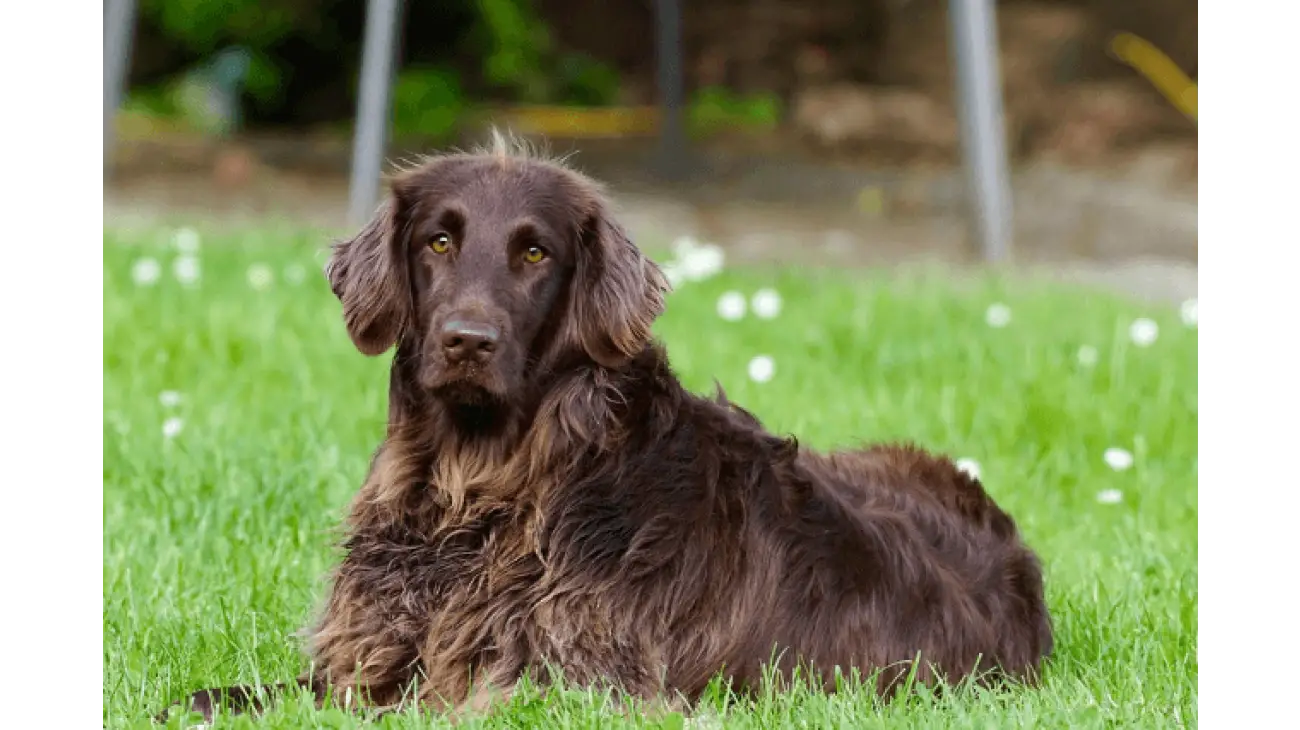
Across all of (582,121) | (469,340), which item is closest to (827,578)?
(469,340)

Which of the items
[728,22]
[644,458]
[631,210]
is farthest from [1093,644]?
[728,22]

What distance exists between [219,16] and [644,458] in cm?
928

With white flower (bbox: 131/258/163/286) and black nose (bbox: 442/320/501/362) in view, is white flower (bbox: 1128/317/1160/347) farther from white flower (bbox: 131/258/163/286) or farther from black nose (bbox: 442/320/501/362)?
white flower (bbox: 131/258/163/286)

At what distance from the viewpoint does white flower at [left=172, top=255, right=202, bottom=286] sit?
7.86 meters

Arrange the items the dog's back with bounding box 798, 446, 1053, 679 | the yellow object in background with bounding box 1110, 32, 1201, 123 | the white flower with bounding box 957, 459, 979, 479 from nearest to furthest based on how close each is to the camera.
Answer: the dog's back with bounding box 798, 446, 1053, 679
the white flower with bounding box 957, 459, 979, 479
the yellow object in background with bounding box 1110, 32, 1201, 123

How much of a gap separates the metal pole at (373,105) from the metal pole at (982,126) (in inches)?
A: 136

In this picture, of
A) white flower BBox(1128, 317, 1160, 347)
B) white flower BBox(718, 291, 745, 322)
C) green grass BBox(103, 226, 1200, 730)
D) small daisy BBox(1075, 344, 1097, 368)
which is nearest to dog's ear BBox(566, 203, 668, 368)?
green grass BBox(103, 226, 1200, 730)

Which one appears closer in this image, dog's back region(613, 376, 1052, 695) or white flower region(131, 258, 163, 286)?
dog's back region(613, 376, 1052, 695)

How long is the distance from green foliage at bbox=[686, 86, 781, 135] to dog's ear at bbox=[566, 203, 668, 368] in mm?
10452

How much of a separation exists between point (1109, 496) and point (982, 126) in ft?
15.8

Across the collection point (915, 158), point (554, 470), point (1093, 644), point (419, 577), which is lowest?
point (1093, 644)

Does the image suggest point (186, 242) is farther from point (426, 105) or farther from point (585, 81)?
point (585, 81)
